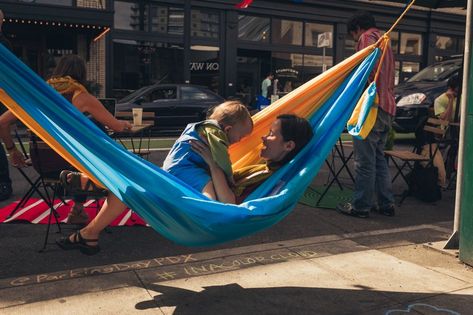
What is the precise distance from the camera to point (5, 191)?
5.90 meters

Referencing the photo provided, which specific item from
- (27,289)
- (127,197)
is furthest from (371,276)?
(27,289)

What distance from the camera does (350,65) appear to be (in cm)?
413

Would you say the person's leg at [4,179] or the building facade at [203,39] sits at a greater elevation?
the building facade at [203,39]

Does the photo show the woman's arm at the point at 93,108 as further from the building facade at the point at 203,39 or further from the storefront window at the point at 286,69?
the storefront window at the point at 286,69

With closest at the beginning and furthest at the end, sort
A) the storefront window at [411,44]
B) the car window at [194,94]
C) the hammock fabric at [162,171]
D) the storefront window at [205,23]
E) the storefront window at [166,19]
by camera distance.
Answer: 1. the hammock fabric at [162,171]
2. the car window at [194,94]
3. the storefront window at [166,19]
4. the storefront window at [205,23]
5. the storefront window at [411,44]

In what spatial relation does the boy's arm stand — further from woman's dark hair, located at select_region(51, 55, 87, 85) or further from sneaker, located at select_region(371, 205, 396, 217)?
sneaker, located at select_region(371, 205, 396, 217)

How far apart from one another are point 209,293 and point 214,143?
1.00 meters

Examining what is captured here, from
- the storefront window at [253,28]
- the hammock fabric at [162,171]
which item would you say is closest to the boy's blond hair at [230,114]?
the hammock fabric at [162,171]

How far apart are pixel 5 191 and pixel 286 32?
55.1ft

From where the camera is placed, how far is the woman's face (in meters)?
3.32

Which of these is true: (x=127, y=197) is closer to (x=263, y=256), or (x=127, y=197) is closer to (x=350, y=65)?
(x=263, y=256)

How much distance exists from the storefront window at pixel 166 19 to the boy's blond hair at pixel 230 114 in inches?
622

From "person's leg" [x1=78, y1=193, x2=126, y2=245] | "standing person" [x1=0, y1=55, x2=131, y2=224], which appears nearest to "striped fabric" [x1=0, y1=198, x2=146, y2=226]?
"standing person" [x1=0, y1=55, x2=131, y2=224]

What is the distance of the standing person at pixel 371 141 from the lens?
5180 millimetres
